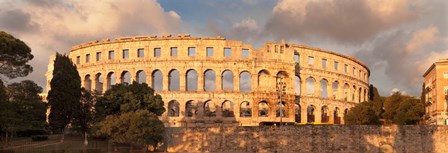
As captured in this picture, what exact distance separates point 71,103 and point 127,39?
86.4 ft

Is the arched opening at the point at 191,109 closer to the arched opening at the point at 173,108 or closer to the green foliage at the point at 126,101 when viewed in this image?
the arched opening at the point at 173,108

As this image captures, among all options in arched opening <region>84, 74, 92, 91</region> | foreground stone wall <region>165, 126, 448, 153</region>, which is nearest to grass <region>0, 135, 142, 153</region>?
foreground stone wall <region>165, 126, 448, 153</region>

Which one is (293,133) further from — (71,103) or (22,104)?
(22,104)

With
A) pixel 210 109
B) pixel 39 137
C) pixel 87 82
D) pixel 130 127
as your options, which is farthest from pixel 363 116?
pixel 87 82

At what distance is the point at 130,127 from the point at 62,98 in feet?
31.3

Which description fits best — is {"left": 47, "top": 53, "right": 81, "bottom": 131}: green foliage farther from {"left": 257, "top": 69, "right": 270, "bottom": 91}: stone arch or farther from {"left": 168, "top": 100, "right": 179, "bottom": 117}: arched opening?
{"left": 257, "top": 69, "right": 270, "bottom": 91}: stone arch

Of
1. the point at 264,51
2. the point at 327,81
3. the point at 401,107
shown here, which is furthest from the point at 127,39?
the point at 401,107

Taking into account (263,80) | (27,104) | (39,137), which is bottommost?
(39,137)

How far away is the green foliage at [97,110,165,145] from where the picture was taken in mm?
52656

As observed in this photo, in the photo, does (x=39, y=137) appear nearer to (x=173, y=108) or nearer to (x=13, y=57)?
(x=13, y=57)

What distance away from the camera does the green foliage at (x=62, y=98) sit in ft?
188

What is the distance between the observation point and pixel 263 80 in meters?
81.7

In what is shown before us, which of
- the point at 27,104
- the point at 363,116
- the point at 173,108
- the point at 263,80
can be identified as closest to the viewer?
the point at 27,104

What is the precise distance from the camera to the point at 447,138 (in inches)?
2138
